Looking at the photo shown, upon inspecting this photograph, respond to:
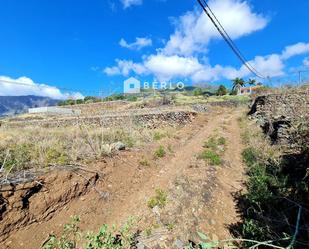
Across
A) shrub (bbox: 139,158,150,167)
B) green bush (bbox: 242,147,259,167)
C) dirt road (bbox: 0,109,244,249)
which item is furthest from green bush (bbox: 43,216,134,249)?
green bush (bbox: 242,147,259,167)

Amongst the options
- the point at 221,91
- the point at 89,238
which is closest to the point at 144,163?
the point at 89,238

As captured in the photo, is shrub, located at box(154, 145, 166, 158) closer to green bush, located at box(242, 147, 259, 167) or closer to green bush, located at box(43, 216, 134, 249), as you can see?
green bush, located at box(242, 147, 259, 167)

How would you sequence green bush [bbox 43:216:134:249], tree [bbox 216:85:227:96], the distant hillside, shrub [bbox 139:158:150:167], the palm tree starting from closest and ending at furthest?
green bush [bbox 43:216:134:249] < shrub [bbox 139:158:150:167] < the distant hillside < tree [bbox 216:85:227:96] < the palm tree

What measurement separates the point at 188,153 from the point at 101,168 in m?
3.77

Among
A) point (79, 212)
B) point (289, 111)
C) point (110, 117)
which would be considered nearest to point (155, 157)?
point (79, 212)

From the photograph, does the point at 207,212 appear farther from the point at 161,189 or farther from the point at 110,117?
the point at 110,117

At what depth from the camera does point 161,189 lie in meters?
6.12

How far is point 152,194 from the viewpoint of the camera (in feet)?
19.5

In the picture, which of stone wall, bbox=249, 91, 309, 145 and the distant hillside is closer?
stone wall, bbox=249, 91, 309, 145

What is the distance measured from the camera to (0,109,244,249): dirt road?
4.54 meters

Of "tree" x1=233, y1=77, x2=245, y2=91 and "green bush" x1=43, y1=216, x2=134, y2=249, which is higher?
"tree" x1=233, y1=77, x2=245, y2=91

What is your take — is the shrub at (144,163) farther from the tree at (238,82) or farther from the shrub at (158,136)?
the tree at (238,82)

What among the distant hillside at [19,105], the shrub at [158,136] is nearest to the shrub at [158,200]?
the shrub at [158,136]

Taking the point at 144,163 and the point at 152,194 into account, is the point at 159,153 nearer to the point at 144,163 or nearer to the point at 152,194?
the point at 144,163
